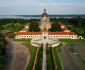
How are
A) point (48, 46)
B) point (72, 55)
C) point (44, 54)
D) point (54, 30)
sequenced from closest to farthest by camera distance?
1. point (44, 54)
2. point (72, 55)
3. point (48, 46)
4. point (54, 30)

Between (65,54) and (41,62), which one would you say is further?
(65,54)

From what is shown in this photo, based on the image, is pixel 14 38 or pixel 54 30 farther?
pixel 54 30

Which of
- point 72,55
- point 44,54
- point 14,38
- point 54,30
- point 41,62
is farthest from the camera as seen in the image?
point 54,30

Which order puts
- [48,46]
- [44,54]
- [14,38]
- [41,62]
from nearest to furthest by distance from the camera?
[41,62]
[44,54]
[48,46]
[14,38]

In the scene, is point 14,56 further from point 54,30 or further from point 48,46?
point 54,30

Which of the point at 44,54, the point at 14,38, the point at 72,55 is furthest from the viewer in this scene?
the point at 14,38

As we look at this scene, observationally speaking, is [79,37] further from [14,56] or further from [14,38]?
[14,56]

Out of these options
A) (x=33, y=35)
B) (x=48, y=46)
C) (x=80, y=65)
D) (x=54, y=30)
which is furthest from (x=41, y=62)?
(x=54, y=30)

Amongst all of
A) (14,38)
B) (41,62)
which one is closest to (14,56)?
(41,62)
